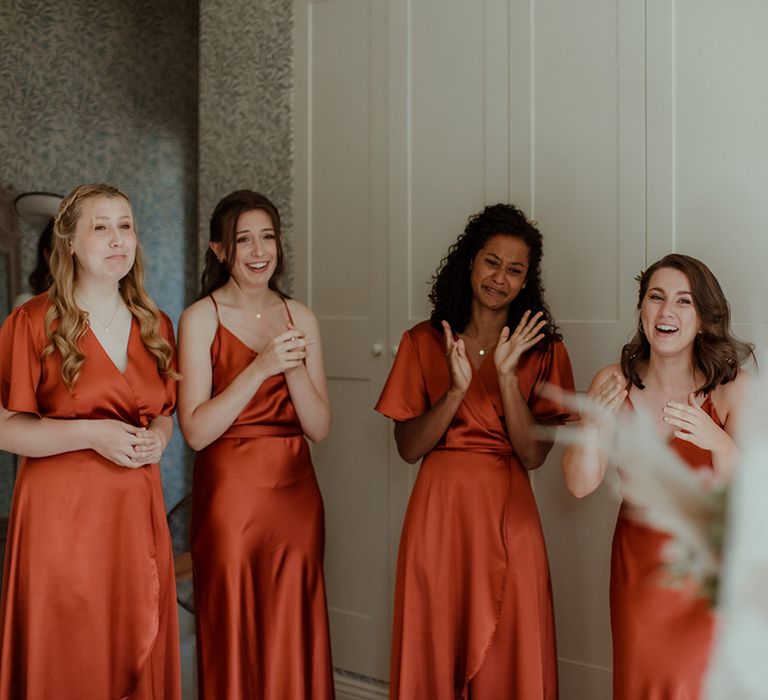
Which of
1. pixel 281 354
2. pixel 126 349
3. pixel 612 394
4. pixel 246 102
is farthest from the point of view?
pixel 246 102

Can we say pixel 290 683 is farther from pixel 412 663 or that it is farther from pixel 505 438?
pixel 505 438

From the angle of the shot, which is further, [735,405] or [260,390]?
[260,390]

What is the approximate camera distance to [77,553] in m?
2.10

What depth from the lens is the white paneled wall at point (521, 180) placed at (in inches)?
95.7

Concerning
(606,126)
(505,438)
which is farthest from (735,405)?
(606,126)

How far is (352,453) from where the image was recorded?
10.5ft

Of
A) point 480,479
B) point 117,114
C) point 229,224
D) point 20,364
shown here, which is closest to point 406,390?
point 480,479

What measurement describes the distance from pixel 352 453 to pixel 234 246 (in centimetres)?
103

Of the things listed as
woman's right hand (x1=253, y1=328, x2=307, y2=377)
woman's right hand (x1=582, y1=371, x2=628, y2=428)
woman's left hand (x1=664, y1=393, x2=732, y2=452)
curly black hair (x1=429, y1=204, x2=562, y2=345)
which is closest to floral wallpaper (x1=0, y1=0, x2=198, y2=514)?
woman's right hand (x1=253, y1=328, x2=307, y2=377)

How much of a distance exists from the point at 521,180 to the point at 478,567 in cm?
119

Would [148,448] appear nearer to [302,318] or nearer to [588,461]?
[302,318]

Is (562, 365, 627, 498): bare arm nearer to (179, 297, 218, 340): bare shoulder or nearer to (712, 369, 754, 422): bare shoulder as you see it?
(712, 369, 754, 422): bare shoulder

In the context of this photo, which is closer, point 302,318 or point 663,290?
point 663,290

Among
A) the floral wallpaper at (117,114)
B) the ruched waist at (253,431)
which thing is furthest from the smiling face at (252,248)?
the floral wallpaper at (117,114)
